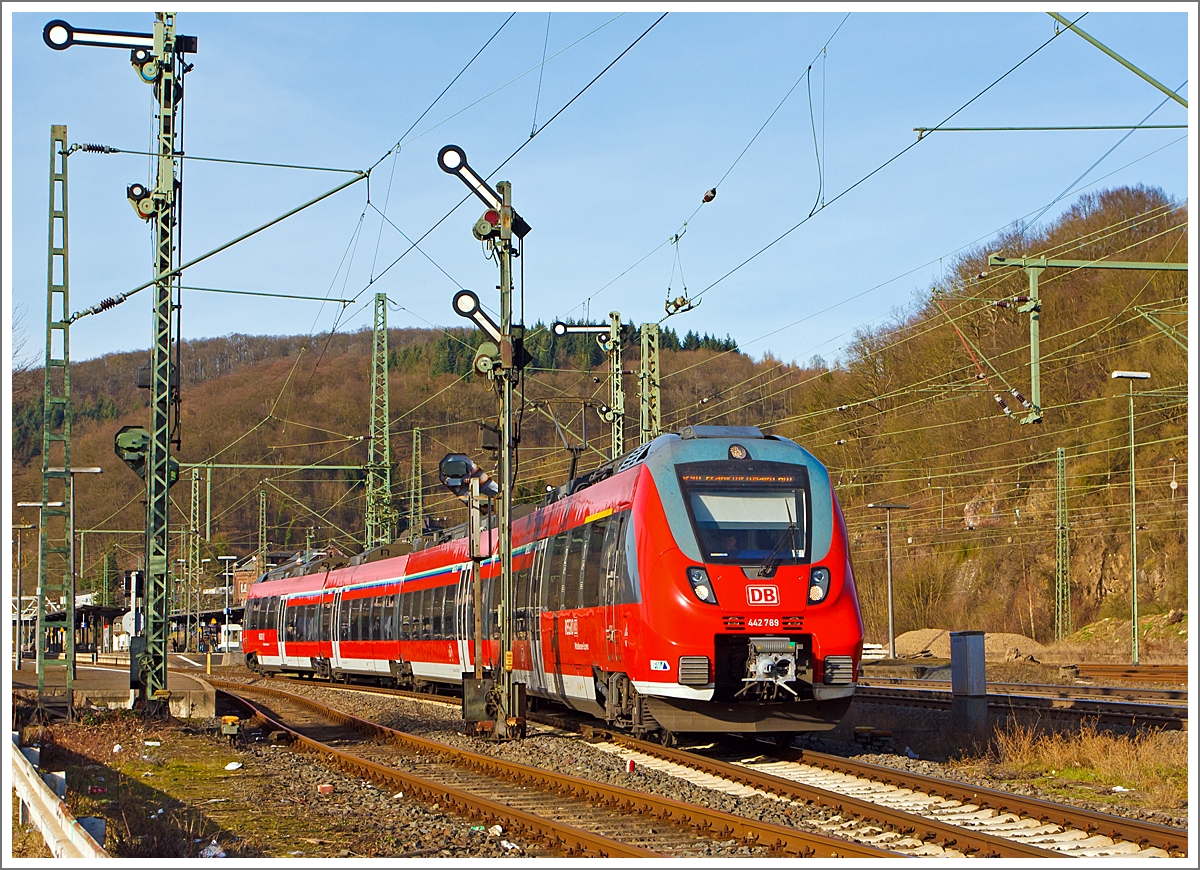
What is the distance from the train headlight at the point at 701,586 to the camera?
1423cm

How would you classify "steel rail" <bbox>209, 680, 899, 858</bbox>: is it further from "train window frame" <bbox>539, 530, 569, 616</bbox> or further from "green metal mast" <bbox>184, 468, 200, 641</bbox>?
"green metal mast" <bbox>184, 468, 200, 641</bbox>

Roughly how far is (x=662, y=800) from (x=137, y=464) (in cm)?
1417

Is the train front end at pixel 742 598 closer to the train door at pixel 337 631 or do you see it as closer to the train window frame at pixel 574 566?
the train window frame at pixel 574 566

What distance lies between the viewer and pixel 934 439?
53.8 m

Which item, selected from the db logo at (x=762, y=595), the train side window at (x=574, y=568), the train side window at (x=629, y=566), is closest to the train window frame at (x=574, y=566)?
the train side window at (x=574, y=568)

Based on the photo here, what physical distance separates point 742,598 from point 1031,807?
4426 millimetres

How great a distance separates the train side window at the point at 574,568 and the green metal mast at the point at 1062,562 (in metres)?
30.3

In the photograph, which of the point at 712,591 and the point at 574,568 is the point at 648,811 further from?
the point at 574,568

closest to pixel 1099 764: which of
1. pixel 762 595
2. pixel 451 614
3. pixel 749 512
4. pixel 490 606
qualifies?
pixel 762 595

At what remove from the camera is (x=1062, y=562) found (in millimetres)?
45906

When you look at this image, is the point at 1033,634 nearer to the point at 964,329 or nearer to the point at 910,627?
the point at 910,627

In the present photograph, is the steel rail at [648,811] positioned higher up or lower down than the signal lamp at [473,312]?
lower down

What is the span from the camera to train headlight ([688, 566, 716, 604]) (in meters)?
14.2

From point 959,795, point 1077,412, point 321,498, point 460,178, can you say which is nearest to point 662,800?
point 959,795
